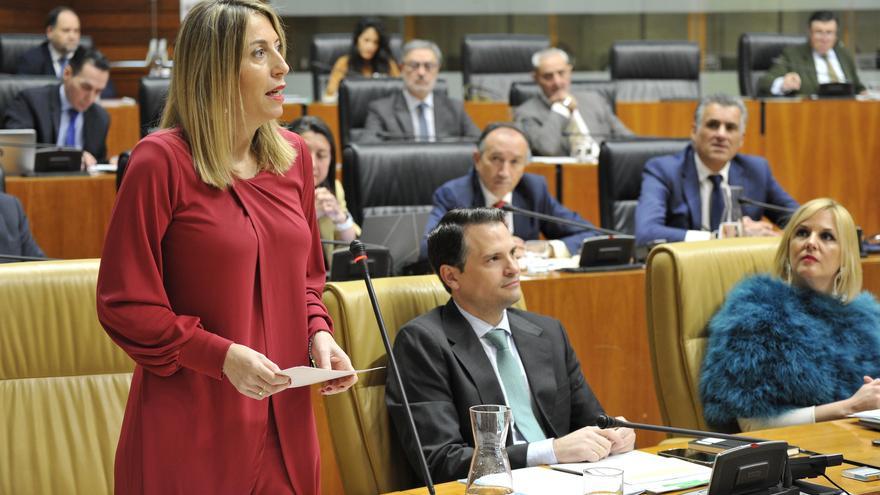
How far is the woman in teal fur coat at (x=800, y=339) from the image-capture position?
2.76 metres

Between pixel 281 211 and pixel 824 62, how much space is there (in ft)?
23.0

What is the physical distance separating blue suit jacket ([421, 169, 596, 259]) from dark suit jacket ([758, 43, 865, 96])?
370 cm

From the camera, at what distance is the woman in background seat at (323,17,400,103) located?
781 centimetres

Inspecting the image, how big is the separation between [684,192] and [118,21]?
22.6ft

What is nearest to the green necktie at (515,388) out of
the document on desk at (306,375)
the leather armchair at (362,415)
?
the leather armchair at (362,415)

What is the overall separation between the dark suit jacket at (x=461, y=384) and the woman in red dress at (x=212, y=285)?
1.88ft

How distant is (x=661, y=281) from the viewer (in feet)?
A: 9.50

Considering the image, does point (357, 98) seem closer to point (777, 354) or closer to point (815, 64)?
point (815, 64)

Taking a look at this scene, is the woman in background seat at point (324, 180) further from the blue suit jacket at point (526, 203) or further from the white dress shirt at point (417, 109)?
the white dress shirt at point (417, 109)

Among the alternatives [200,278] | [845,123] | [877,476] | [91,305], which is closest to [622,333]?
[877,476]

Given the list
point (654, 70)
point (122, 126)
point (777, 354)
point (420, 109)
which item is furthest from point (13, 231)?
point (654, 70)

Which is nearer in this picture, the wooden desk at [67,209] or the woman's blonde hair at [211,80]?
the woman's blonde hair at [211,80]

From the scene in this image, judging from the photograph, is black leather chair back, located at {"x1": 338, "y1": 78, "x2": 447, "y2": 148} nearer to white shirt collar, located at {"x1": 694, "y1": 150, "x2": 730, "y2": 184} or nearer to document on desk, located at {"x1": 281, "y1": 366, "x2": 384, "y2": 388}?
white shirt collar, located at {"x1": 694, "y1": 150, "x2": 730, "y2": 184}

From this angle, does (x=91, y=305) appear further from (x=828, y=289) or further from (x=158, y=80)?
(x=158, y=80)
